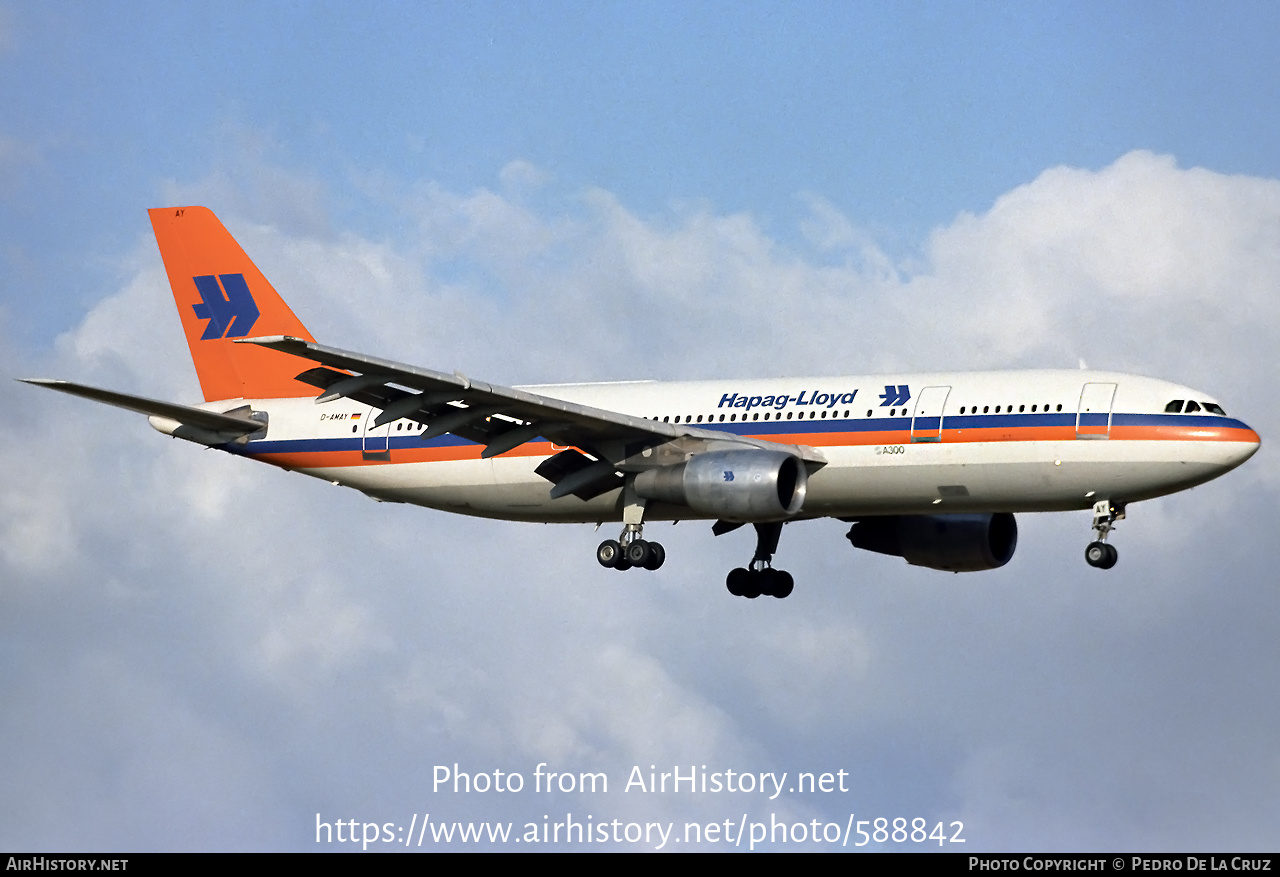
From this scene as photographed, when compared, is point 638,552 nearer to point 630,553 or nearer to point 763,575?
point 630,553

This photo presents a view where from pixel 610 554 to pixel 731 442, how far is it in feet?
14.8

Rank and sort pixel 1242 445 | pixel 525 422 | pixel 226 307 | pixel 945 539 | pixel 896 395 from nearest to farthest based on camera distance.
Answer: pixel 1242 445, pixel 896 395, pixel 525 422, pixel 945 539, pixel 226 307

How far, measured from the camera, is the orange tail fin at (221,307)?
58375mm

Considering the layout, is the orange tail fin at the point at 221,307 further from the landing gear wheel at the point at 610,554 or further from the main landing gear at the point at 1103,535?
the main landing gear at the point at 1103,535

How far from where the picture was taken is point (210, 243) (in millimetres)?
60250

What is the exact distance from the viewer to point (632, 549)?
52562 mm

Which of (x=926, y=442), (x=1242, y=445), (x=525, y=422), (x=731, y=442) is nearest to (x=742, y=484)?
(x=731, y=442)

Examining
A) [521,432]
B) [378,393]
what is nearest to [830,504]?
[521,432]

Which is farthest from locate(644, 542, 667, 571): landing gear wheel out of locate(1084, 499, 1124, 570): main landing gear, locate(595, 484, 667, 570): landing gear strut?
locate(1084, 499, 1124, 570): main landing gear

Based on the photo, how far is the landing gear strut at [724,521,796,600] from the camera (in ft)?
188

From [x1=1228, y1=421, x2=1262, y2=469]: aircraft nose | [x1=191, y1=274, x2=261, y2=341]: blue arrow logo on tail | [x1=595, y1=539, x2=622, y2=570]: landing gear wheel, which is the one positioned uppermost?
[x1=191, y1=274, x2=261, y2=341]: blue arrow logo on tail

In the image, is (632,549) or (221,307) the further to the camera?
(221,307)

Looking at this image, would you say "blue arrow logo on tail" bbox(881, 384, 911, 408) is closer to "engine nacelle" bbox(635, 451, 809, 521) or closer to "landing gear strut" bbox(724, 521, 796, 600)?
"engine nacelle" bbox(635, 451, 809, 521)
